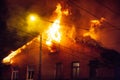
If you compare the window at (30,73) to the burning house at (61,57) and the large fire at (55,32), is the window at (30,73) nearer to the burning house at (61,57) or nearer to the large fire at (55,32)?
the burning house at (61,57)

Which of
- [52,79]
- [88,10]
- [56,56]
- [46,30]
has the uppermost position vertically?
[88,10]

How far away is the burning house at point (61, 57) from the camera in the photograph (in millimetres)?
22359

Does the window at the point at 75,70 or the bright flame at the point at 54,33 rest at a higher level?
the bright flame at the point at 54,33

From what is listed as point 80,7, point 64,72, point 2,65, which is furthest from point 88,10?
point 2,65

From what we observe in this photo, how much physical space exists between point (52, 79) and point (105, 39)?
6.36 metres

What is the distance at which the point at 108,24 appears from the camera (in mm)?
26500

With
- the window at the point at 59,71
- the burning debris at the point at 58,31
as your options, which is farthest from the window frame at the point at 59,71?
the burning debris at the point at 58,31

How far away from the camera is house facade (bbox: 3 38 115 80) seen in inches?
875

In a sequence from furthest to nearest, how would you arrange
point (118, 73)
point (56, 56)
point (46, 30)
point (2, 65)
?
point (2, 65), point (46, 30), point (56, 56), point (118, 73)

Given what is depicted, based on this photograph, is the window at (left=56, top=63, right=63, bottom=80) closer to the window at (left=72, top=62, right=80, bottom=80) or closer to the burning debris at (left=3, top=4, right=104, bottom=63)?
the burning debris at (left=3, top=4, right=104, bottom=63)

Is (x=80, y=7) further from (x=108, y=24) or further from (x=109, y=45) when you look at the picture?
(x=109, y=45)

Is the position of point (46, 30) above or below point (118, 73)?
above

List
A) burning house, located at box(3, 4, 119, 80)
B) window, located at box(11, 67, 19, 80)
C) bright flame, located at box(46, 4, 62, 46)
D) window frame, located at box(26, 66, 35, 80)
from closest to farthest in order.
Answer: burning house, located at box(3, 4, 119, 80) < bright flame, located at box(46, 4, 62, 46) < window frame, located at box(26, 66, 35, 80) < window, located at box(11, 67, 19, 80)

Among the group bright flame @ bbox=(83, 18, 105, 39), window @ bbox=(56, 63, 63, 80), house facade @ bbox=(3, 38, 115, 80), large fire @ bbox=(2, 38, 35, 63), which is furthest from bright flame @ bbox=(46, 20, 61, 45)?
large fire @ bbox=(2, 38, 35, 63)
